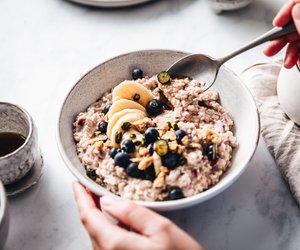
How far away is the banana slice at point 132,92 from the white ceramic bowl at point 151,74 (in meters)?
0.09

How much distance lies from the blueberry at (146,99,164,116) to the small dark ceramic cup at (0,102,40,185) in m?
0.28

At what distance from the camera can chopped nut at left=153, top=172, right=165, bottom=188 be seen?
93cm

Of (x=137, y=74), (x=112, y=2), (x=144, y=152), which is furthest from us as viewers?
(x=112, y=2)

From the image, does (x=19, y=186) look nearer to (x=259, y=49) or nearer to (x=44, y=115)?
(x=44, y=115)

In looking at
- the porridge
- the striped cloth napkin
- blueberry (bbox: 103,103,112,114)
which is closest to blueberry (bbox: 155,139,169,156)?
the porridge

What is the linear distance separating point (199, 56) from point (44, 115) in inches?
18.5

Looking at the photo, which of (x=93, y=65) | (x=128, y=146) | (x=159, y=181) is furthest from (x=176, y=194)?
(x=93, y=65)

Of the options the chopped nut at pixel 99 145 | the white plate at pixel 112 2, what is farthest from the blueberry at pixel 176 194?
the white plate at pixel 112 2

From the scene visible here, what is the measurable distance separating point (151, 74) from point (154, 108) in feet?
0.56

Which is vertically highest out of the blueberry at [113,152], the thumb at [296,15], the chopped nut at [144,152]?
the thumb at [296,15]

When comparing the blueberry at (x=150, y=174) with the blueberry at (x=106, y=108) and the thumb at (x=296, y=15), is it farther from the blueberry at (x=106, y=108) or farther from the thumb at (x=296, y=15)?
the thumb at (x=296, y=15)

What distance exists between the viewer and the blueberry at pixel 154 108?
1080 millimetres

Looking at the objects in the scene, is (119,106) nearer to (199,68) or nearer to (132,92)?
(132,92)

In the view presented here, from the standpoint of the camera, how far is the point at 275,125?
3.76 feet
